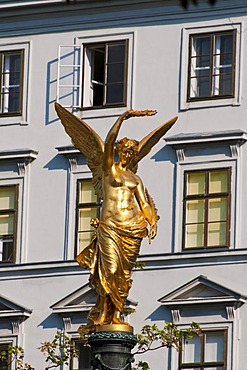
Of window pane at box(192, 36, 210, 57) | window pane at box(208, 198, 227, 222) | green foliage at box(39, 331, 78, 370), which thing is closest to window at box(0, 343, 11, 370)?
green foliage at box(39, 331, 78, 370)

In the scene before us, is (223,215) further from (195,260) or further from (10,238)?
(10,238)

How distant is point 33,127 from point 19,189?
5.23 feet

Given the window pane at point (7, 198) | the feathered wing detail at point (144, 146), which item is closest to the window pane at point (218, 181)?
the window pane at point (7, 198)

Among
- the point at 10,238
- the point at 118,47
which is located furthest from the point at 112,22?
the point at 10,238

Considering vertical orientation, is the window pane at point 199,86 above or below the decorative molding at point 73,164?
above

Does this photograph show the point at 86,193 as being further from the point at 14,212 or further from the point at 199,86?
the point at 199,86

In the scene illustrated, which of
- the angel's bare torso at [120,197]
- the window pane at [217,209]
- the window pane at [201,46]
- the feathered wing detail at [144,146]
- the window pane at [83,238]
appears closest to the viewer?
the angel's bare torso at [120,197]

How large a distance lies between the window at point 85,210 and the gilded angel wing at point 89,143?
19.1 metres

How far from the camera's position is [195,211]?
205 feet

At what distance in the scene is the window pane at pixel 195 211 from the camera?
204 ft

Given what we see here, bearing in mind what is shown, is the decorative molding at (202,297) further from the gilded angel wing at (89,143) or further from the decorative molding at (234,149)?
the gilded angel wing at (89,143)

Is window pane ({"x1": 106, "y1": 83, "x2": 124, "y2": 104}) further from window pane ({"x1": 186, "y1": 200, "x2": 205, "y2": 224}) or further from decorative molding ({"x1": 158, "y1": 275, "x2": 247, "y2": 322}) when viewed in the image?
decorative molding ({"x1": 158, "y1": 275, "x2": 247, "y2": 322})

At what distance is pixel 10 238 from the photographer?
64500 mm

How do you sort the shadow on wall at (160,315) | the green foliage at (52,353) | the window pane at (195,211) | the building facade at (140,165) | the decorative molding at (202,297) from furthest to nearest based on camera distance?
the window pane at (195,211), the shadow on wall at (160,315), the building facade at (140,165), the decorative molding at (202,297), the green foliage at (52,353)
